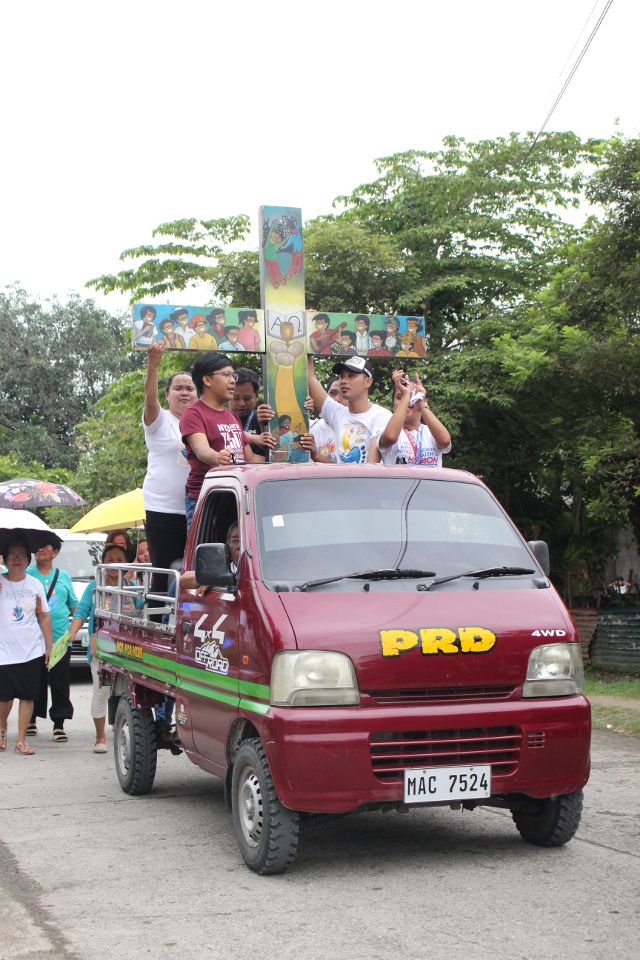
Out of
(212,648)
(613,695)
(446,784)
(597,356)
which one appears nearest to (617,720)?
(613,695)

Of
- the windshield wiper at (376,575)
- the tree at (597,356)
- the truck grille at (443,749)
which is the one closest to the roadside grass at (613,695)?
the tree at (597,356)

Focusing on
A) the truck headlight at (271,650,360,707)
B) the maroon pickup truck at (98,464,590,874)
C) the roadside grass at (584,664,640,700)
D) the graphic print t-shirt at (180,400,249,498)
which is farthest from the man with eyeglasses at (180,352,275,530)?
the roadside grass at (584,664,640,700)

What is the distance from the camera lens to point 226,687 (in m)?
5.94

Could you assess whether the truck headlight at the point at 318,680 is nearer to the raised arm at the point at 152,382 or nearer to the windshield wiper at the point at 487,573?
the windshield wiper at the point at 487,573

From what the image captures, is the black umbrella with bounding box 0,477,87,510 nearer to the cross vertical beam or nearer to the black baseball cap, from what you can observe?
the cross vertical beam

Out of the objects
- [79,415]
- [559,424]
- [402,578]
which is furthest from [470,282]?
[79,415]

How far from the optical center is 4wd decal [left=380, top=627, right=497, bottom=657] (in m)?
5.32

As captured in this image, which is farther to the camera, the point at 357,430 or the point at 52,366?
the point at 52,366

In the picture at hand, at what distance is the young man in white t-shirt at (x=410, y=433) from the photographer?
24.4 feet

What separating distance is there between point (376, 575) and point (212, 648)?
3.51ft

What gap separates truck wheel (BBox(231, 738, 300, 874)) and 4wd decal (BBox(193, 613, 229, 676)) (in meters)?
0.50

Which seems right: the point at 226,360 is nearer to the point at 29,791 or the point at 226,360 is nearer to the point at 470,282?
the point at 29,791

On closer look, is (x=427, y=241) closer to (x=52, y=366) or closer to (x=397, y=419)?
(x=397, y=419)

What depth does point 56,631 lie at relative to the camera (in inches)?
458
